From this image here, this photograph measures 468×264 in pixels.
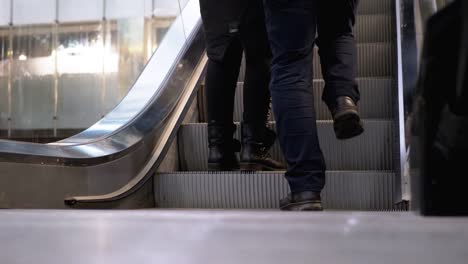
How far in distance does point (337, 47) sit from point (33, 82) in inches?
248

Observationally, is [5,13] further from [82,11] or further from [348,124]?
[348,124]

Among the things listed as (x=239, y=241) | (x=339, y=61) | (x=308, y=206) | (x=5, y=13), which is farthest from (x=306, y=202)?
(x=5, y=13)

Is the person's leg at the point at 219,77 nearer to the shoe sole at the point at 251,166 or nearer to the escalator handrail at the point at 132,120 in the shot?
the shoe sole at the point at 251,166

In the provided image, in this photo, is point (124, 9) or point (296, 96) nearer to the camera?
point (296, 96)

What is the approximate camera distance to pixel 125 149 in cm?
255

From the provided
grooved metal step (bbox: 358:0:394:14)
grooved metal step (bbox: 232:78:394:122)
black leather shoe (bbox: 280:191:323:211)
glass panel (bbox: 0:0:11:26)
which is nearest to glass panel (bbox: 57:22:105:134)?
glass panel (bbox: 0:0:11:26)

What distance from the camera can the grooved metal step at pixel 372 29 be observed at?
13.1 ft

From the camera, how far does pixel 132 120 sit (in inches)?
110

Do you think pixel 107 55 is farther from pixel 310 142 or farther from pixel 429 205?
pixel 429 205

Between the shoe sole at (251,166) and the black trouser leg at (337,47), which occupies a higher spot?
the black trouser leg at (337,47)

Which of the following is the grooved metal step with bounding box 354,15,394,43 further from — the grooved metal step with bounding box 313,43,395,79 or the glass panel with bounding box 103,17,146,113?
the glass panel with bounding box 103,17,146,113

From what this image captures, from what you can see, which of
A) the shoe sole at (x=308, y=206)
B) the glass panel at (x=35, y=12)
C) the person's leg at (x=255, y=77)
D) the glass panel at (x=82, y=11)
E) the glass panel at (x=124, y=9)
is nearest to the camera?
the shoe sole at (x=308, y=206)

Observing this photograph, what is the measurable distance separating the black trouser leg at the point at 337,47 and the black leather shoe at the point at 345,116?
0.03 metres

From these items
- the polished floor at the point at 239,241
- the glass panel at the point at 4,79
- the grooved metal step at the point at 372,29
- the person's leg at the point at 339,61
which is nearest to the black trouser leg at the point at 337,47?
the person's leg at the point at 339,61
